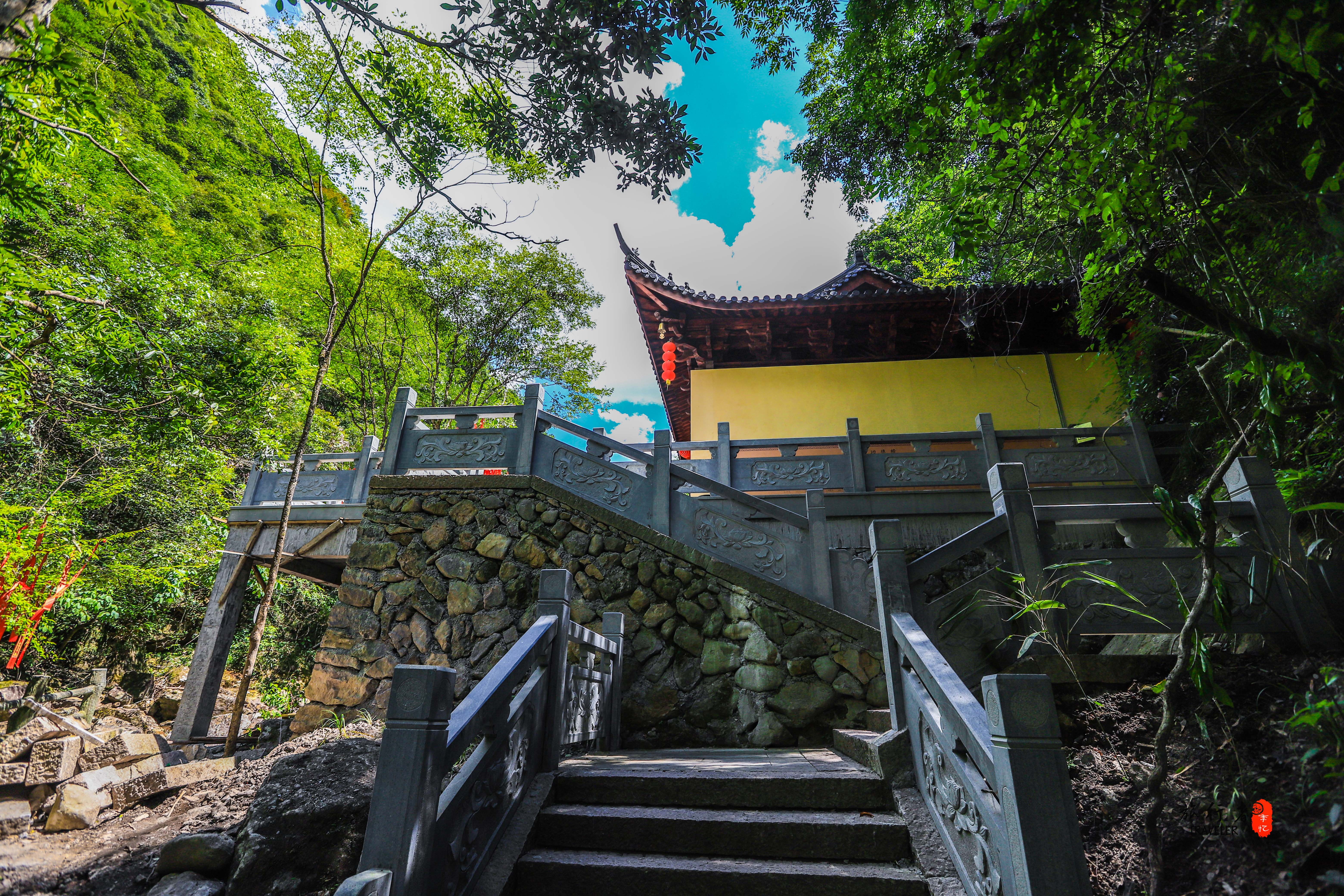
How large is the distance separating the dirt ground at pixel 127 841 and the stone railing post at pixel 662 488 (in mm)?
3187

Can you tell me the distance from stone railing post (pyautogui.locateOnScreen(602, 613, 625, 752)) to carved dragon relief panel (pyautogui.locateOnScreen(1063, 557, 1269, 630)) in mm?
3492

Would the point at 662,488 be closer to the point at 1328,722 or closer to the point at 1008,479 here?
the point at 1008,479

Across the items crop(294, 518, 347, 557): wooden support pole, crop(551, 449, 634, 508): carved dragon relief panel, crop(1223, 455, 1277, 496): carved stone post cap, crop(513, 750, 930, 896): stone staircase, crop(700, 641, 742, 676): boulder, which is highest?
crop(551, 449, 634, 508): carved dragon relief panel

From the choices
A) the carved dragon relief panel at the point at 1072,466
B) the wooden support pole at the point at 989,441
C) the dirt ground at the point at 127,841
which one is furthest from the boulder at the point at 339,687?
the carved dragon relief panel at the point at 1072,466

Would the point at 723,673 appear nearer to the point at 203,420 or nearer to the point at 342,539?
the point at 342,539

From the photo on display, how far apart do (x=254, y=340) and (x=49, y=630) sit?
7.14 m

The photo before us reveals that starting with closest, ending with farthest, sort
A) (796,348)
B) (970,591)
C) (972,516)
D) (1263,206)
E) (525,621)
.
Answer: (1263,206) → (970,591) → (525,621) → (972,516) → (796,348)

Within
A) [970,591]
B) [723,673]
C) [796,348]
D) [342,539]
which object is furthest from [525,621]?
[796,348]

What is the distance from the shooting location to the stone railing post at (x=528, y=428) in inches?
268

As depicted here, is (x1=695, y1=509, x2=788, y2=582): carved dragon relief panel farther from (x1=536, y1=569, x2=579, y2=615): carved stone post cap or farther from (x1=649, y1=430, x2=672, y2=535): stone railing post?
(x1=536, y1=569, x2=579, y2=615): carved stone post cap

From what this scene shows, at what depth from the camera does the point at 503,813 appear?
2.80 metres

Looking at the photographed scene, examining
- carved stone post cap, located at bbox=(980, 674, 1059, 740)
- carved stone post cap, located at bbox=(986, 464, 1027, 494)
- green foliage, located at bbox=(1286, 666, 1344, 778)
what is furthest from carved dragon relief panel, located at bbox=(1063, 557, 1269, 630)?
carved stone post cap, located at bbox=(980, 674, 1059, 740)

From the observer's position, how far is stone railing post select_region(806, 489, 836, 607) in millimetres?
5477

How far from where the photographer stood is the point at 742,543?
581cm
